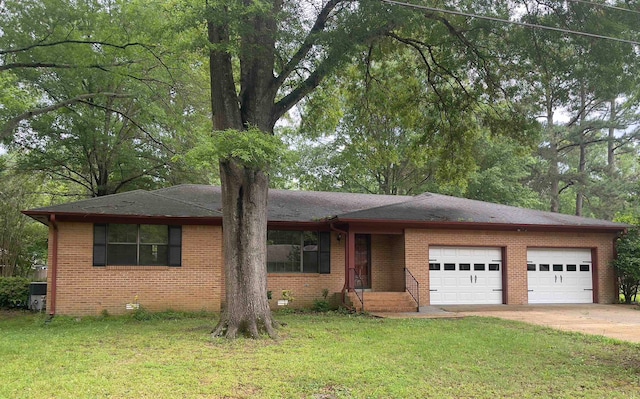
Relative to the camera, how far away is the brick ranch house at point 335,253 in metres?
13.6

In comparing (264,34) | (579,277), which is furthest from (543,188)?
(264,34)

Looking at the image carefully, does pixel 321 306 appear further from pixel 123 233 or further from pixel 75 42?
pixel 75 42

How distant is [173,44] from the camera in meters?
12.3

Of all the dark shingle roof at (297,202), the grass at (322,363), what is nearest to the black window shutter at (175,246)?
the dark shingle roof at (297,202)

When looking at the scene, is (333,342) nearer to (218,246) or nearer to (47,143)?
(218,246)

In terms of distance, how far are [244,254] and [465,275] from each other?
8.86 metres

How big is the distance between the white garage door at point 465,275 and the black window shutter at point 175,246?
765 centimetres

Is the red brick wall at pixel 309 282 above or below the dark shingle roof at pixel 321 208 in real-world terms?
below

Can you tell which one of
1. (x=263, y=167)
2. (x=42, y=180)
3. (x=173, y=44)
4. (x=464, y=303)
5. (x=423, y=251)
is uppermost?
(x=173, y=44)

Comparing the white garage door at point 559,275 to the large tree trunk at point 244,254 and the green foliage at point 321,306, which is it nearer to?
the green foliage at point 321,306

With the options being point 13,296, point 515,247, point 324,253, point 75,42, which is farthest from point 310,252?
point 13,296

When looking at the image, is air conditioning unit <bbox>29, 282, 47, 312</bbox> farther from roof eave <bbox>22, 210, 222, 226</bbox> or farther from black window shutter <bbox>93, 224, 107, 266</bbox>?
black window shutter <bbox>93, 224, 107, 266</bbox>

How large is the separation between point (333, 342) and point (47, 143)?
55.7 ft

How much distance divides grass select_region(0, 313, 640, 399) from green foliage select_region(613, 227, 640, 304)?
7648 millimetres
